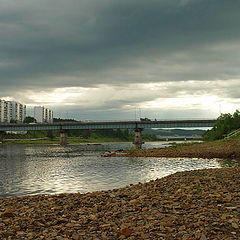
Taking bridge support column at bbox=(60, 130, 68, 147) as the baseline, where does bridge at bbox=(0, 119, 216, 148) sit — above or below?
above

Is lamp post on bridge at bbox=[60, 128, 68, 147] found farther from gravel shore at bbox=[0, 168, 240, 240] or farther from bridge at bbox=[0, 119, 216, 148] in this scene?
gravel shore at bbox=[0, 168, 240, 240]

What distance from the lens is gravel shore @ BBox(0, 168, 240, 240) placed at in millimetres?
11422

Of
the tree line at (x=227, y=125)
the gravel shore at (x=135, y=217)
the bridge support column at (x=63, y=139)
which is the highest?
the tree line at (x=227, y=125)

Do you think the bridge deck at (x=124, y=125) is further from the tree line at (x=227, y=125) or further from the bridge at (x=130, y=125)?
the tree line at (x=227, y=125)

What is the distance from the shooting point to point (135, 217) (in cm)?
1340

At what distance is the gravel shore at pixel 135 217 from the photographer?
11422 millimetres

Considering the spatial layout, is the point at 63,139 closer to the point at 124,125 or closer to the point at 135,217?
the point at 124,125

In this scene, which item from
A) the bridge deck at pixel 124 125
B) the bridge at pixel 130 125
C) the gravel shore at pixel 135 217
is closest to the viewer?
the gravel shore at pixel 135 217

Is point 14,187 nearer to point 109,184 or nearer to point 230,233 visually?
point 109,184

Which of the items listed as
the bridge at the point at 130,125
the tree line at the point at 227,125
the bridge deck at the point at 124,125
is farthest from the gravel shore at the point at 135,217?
the bridge deck at the point at 124,125

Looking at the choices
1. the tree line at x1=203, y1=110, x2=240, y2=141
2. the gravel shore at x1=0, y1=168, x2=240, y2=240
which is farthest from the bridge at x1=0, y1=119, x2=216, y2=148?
the gravel shore at x1=0, y1=168, x2=240, y2=240

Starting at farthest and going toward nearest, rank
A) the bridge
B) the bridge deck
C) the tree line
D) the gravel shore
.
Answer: the bridge → the bridge deck → the tree line → the gravel shore

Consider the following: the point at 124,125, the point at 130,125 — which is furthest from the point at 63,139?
the point at 130,125

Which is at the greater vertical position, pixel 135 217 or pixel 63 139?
pixel 135 217
